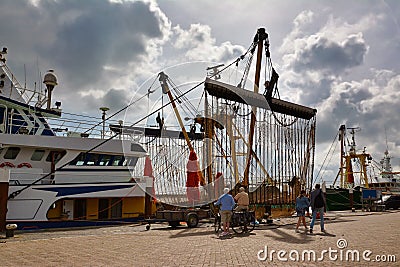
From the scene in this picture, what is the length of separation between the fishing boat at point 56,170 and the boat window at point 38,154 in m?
0.05

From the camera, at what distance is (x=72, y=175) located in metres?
22.8

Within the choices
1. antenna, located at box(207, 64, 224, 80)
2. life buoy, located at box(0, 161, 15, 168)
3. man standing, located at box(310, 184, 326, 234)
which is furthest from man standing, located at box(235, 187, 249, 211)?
life buoy, located at box(0, 161, 15, 168)

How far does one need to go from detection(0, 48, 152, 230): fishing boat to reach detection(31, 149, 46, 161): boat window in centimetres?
5

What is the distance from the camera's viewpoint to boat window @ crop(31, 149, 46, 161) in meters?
22.1

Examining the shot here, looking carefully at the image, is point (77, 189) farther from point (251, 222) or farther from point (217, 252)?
point (217, 252)

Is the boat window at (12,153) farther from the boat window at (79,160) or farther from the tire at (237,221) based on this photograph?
the tire at (237,221)

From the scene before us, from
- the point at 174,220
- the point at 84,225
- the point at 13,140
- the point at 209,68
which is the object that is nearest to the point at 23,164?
the point at 13,140

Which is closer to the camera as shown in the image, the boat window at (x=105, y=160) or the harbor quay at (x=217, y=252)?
the harbor quay at (x=217, y=252)

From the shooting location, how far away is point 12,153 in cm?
2138

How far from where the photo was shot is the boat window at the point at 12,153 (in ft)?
69.6

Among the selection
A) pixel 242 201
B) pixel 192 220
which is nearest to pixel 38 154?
pixel 192 220

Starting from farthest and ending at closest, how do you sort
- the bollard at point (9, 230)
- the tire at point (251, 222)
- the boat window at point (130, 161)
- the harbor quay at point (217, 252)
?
the boat window at point (130, 161) → the tire at point (251, 222) → the bollard at point (9, 230) → the harbor quay at point (217, 252)

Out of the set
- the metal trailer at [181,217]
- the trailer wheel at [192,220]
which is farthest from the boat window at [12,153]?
the trailer wheel at [192,220]

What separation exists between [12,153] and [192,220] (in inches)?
409
